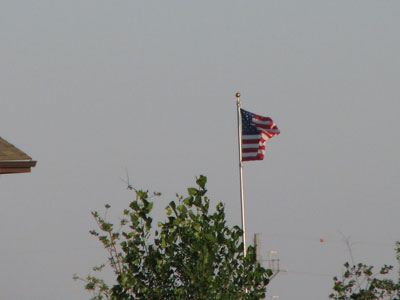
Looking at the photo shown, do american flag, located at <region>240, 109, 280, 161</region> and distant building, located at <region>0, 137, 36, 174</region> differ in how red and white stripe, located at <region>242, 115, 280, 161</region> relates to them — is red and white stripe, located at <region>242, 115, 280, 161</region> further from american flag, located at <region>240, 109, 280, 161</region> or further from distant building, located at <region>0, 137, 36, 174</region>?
distant building, located at <region>0, 137, 36, 174</region>

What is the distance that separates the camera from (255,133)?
27281mm

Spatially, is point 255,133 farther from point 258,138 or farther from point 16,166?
point 16,166

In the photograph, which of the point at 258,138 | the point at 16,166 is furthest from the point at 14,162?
the point at 258,138

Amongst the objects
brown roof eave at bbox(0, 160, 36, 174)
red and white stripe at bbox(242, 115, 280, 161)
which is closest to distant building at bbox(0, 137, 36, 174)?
brown roof eave at bbox(0, 160, 36, 174)

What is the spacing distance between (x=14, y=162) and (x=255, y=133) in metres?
10.8

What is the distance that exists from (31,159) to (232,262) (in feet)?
16.8

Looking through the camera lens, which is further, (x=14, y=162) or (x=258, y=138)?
(x=258, y=138)

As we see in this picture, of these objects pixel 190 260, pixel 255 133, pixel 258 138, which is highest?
pixel 255 133

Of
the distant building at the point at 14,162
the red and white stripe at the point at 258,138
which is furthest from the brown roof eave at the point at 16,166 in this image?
the red and white stripe at the point at 258,138

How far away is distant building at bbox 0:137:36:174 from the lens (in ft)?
57.9

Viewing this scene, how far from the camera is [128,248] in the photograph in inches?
588

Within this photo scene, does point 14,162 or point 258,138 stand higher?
point 258,138

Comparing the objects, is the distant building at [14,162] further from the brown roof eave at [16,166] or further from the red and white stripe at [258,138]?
the red and white stripe at [258,138]

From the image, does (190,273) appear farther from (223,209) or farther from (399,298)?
(399,298)
